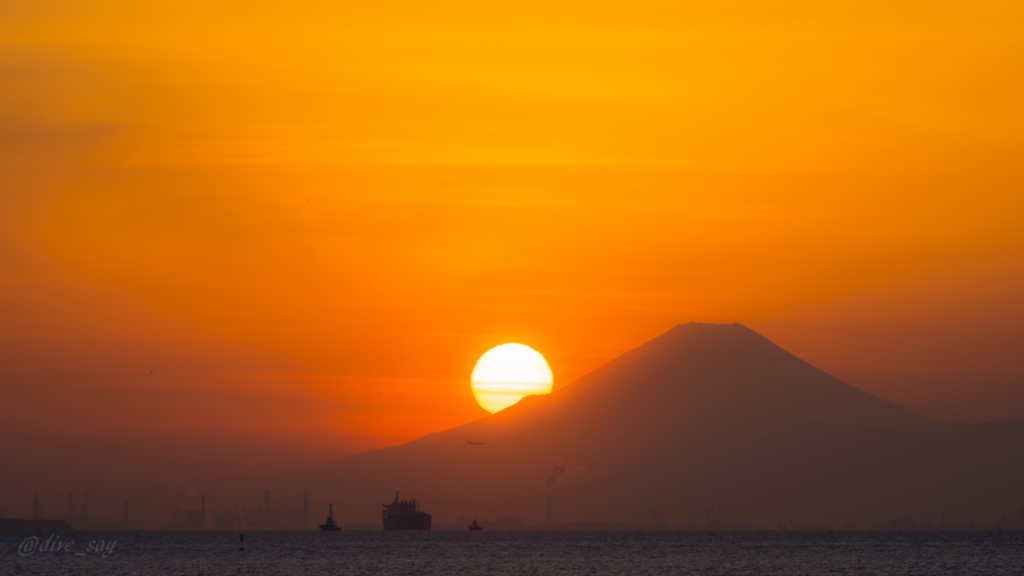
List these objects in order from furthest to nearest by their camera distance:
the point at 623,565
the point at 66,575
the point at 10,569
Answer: the point at 623,565, the point at 10,569, the point at 66,575

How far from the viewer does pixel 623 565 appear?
194m

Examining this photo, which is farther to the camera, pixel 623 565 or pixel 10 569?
pixel 623 565

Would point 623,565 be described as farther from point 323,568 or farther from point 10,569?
point 10,569

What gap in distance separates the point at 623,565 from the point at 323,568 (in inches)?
2014

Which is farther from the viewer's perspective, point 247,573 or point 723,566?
point 723,566

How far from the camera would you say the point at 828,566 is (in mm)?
196625

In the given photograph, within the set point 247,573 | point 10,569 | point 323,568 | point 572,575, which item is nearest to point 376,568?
point 323,568

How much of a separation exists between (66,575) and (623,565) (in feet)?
294

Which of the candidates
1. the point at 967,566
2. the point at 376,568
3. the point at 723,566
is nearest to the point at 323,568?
the point at 376,568

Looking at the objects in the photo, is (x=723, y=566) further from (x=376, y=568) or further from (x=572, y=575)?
(x=376, y=568)

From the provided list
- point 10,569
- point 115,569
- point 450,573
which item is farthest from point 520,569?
point 10,569

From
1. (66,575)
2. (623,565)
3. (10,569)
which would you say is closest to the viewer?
(66,575)

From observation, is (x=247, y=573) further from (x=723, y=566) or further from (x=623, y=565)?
(x=723, y=566)

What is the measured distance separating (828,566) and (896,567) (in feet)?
40.2
